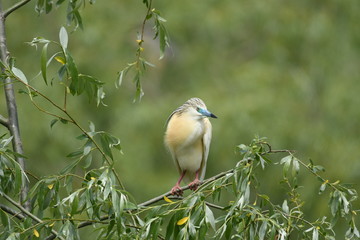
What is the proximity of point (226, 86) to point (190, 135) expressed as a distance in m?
4.51

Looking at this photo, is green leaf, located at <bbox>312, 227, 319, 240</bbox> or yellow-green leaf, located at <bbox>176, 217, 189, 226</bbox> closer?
yellow-green leaf, located at <bbox>176, 217, 189, 226</bbox>

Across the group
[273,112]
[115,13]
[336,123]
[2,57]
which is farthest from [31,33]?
[2,57]

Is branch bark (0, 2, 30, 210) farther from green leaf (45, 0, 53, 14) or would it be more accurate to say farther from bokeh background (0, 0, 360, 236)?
bokeh background (0, 0, 360, 236)

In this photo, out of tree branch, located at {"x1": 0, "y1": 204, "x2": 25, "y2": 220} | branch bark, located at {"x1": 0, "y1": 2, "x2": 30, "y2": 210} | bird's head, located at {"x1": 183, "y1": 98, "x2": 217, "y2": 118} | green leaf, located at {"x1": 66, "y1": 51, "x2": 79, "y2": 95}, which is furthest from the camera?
bird's head, located at {"x1": 183, "y1": 98, "x2": 217, "y2": 118}

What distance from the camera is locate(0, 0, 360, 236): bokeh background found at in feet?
27.9

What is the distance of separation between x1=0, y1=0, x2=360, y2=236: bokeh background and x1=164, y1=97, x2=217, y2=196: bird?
3.01m

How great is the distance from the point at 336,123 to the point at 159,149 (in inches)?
91.3

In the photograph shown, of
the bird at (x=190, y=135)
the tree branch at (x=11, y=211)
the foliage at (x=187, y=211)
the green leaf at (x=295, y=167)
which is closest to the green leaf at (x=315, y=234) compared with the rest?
the foliage at (x=187, y=211)

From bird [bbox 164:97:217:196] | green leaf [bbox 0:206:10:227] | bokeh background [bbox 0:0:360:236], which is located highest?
green leaf [bbox 0:206:10:227]

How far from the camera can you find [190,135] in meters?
5.00

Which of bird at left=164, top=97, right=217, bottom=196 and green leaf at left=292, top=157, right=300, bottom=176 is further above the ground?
green leaf at left=292, top=157, right=300, bottom=176

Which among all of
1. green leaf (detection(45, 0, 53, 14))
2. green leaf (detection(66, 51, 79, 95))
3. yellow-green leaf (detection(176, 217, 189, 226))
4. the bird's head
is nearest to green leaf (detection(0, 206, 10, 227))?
green leaf (detection(66, 51, 79, 95))

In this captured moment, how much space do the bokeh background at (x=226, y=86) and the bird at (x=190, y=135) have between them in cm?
301

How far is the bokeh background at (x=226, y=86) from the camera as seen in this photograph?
850 centimetres
